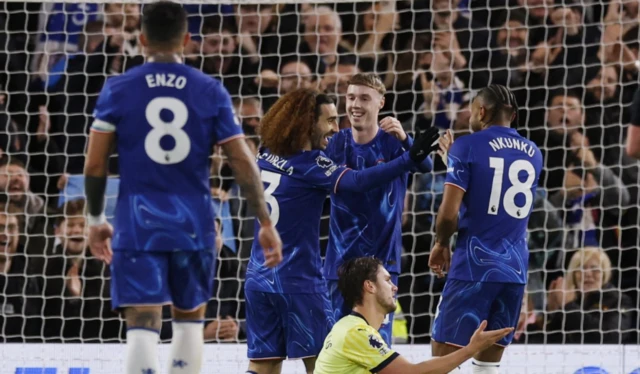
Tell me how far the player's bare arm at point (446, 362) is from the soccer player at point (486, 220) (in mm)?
959

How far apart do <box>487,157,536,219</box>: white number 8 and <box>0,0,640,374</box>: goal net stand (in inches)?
97.8

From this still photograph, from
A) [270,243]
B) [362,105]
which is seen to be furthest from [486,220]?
[270,243]

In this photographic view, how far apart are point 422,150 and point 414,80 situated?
4137 millimetres

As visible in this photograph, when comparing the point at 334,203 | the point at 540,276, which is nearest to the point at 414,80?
the point at 540,276

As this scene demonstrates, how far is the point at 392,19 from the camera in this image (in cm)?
952

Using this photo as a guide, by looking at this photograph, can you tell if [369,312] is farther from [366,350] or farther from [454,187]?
[454,187]

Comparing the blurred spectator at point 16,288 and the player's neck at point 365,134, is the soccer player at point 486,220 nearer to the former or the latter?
the player's neck at point 365,134

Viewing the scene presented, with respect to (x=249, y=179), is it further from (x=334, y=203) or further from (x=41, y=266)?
(x=41, y=266)

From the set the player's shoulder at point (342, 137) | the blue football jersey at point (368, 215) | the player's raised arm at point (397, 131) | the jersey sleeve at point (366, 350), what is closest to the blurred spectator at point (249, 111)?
the player's shoulder at point (342, 137)

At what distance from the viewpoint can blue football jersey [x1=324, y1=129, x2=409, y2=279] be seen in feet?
19.5

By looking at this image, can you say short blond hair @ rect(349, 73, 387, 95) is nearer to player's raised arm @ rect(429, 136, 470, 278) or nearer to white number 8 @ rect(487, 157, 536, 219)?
player's raised arm @ rect(429, 136, 470, 278)

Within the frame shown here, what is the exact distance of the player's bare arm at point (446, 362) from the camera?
450 centimetres

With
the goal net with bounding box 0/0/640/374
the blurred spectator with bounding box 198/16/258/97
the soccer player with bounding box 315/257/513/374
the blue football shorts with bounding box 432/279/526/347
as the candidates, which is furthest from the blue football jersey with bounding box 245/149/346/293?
the blurred spectator with bounding box 198/16/258/97

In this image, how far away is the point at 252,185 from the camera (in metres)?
4.28
